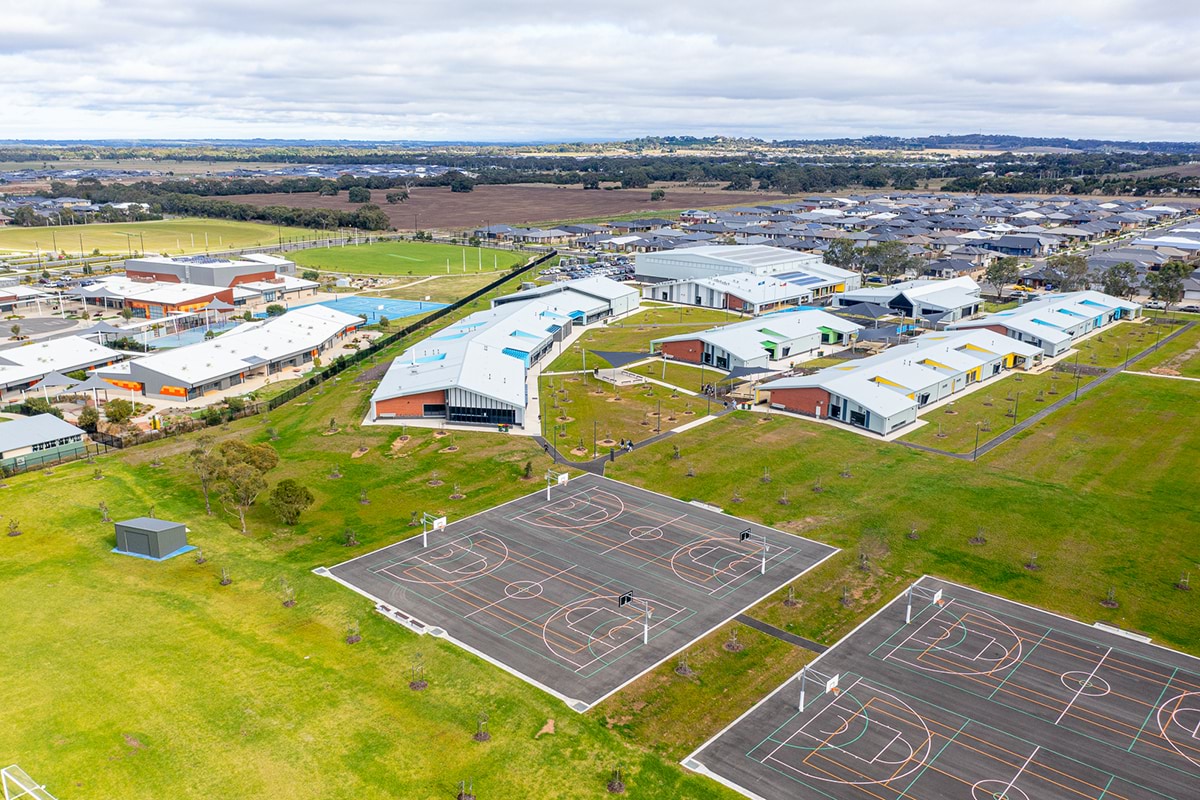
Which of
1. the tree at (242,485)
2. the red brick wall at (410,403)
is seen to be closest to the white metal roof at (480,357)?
the red brick wall at (410,403)

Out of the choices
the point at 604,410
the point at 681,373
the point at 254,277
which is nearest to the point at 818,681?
the point at 604,410

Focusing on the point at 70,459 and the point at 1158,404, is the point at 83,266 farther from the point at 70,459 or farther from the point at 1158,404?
the point at 1158,404

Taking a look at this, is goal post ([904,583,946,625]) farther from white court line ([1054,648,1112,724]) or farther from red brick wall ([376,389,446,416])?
red brick wall ([376,389,446,416])

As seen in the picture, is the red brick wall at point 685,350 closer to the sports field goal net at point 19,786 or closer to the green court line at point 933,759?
the green court line at point 933,759

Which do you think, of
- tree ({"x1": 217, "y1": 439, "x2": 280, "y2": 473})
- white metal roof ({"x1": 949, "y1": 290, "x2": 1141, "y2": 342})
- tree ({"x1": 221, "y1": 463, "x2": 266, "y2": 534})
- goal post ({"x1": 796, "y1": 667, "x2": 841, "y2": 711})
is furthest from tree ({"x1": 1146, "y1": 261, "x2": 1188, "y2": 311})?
tree ({"x1": 221, "y1": 463, "x2": 266, "y2": 534})

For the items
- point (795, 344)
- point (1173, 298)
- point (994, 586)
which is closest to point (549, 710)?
point (994, 586)

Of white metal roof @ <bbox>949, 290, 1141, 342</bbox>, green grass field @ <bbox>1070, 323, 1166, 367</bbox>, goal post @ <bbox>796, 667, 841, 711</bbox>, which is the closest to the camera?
goal post @ <bbox>796, 667, 841, 711</bbox>
